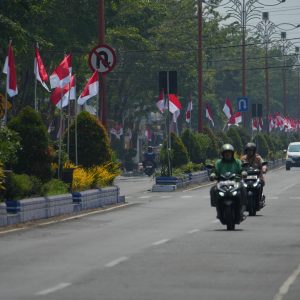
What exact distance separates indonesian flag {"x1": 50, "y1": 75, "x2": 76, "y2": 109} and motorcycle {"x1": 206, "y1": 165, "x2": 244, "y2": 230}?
43.4ft

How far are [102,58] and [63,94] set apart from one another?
2098mm

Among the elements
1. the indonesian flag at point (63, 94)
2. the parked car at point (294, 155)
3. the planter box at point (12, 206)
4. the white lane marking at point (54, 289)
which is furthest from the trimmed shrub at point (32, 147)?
the parked car at point (294, 155)

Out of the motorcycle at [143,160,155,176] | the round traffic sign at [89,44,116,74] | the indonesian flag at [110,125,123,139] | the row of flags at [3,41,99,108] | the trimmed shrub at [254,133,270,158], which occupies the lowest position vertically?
the motorcycle at [143,160,155,176]

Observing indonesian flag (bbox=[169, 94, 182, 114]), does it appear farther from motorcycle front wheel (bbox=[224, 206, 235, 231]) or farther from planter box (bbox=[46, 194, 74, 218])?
motorcycle front wheel (bbox=[224, 206, 235, 231])

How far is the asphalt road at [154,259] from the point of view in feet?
50.5

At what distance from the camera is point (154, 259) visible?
1986 centimetres

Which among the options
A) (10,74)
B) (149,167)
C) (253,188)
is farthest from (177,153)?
(253,188)

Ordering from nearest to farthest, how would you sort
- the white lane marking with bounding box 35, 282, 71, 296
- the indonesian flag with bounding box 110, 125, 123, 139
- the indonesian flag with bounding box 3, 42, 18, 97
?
1. the white lane marking with bounding box 35, 282, 71, 296
2. the indonesian flag with bounding box 3, 42, 18, 97
3. the indonesian flag with bounding box 110, 125, 123, 139

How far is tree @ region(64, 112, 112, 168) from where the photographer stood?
1615 inches

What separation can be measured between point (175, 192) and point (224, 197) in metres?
23.5

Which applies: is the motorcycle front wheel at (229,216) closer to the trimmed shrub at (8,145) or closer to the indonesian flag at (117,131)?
the trimmed shrub at (8,145)

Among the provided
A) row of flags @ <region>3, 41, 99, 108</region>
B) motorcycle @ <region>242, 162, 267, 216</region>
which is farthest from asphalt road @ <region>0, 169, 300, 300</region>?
row of flags @ <region>3, 41, 99, 108</region>

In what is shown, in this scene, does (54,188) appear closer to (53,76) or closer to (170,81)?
(53,76)

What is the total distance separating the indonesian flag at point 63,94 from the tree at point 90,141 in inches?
33.8
